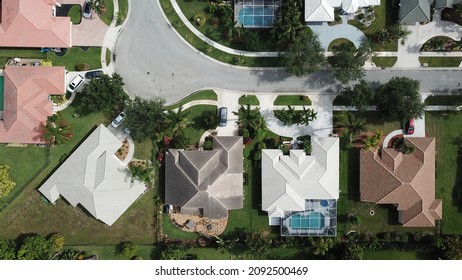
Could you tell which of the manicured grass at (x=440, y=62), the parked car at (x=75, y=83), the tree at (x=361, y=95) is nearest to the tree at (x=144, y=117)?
the parked car at (x=75, y=83)

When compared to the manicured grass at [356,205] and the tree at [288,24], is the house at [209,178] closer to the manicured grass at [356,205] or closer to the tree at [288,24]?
the manicured grass at [356,205]

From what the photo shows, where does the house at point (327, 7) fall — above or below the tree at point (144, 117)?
above

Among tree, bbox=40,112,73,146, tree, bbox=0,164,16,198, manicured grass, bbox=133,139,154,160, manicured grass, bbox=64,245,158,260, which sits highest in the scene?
tree, bbox=40,112,73,146

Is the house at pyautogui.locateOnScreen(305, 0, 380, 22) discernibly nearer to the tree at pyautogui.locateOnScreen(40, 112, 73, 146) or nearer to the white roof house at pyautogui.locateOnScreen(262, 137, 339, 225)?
the white roof house at pyautogui.locateOnScreen(262, 137, 339, 225)

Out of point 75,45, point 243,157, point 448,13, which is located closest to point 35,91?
point 75,45

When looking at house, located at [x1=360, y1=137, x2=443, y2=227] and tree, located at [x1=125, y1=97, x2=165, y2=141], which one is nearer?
tree, located at [x1=125, y1=97, x2=165, y2=141]

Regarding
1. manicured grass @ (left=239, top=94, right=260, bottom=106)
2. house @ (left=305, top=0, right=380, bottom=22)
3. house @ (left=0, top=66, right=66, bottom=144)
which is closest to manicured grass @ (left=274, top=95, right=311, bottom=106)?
manicured grass @ (left=239, top=94, right=260, bottom=106)

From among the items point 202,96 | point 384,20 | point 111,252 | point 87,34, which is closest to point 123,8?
point 87,34
